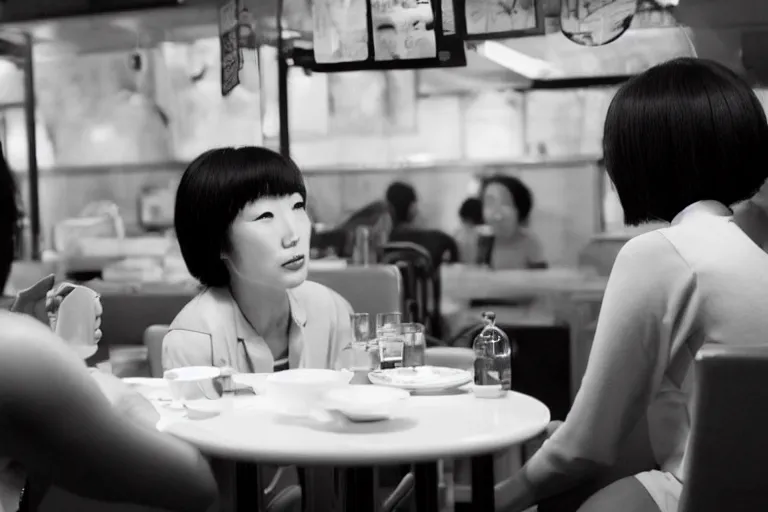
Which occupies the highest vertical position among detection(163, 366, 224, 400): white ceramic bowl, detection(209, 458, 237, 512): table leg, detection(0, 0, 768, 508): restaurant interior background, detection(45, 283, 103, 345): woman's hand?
detection(0, 0, 768, 508): restaurant interior background

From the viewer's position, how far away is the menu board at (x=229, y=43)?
392 cm

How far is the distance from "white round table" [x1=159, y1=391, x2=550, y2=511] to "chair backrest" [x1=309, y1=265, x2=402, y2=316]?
1.02 meters

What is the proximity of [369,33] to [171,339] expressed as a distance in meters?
2.19

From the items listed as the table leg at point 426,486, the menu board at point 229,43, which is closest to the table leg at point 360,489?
the table leg at point 426,486

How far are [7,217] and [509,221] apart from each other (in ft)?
10.1

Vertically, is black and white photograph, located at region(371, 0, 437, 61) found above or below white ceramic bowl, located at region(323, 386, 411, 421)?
above

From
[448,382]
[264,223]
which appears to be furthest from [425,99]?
[448,382]

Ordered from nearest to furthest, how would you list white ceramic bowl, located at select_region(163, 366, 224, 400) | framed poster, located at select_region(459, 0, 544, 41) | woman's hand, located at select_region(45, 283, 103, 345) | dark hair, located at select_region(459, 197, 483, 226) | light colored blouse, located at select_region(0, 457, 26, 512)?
light colored blouse, located at select_region(0, 457, 26, 512)
white ceramic bowl, located at select_region(163, 366, 224, 400)
woman's hand, located at select_region(45, 283, 103, 345)
framed poster, located at select_region(459, 0, 544, 41)
dark hair, located at select_region(459, 197, 483, 226)

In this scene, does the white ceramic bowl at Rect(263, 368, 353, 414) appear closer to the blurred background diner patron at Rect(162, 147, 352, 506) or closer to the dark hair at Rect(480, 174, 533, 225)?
the blurred background diner patron at Rect(162, 147, 352, 506)

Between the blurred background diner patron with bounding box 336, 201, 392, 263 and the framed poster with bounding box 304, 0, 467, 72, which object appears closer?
the framed poster with bounding box 304, 0, 467, 72

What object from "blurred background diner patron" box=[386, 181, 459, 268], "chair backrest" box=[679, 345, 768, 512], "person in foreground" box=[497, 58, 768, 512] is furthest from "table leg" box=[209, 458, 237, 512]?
"blurred background diner patron" box=[386, 181, 459, 268]

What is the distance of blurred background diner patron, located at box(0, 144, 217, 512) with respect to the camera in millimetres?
908

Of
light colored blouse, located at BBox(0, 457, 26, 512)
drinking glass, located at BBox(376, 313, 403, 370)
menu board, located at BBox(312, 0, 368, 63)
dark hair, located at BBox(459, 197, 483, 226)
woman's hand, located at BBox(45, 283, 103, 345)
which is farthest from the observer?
dark hair, located at BBox(459, 197, 483, 226)

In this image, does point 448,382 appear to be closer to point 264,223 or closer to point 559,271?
point 264,223
